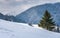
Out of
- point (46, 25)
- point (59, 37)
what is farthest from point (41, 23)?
point (59, 37)

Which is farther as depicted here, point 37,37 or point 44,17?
point 44,17

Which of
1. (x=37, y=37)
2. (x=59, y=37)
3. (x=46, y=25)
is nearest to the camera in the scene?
(x=37, y=37)

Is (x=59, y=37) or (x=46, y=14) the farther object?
(x=46, y=14)

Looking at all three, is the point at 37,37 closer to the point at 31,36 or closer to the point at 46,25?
the point at 31,36

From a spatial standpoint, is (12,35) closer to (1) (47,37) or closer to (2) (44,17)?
(1) (47,37)

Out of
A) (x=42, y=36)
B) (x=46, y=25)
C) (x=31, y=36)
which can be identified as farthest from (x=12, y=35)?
(x=46, y=25)

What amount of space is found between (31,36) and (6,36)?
1.95 metres

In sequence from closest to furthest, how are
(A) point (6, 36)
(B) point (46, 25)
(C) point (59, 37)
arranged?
(A) point (6, 36)
(C) point (59, 37)
(B) point (46, 25)

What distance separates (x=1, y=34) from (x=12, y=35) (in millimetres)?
695

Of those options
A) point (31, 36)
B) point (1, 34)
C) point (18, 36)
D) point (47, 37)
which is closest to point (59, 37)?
point (47, 37)

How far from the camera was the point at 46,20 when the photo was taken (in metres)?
47.4

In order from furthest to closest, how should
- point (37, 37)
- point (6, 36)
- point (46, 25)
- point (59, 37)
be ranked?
point (46, 25) < point (59, 37) < point (37, 37) < point (6, 36)

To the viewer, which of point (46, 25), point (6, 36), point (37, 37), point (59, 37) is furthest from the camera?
point (46, 25)

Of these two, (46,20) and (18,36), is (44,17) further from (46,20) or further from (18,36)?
(18,36)
